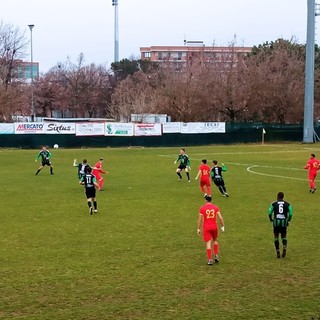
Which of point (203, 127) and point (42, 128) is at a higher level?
point (203, 127)

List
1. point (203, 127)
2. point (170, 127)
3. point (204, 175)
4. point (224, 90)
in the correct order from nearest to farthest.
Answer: point (204, 175)
point (170, 127)
point (203, 127)
point (224, 90)

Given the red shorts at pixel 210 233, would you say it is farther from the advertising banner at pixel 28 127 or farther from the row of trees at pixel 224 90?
the row of trees at pixel 224 90

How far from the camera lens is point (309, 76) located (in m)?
61.1

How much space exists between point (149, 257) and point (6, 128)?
4331 centimetres

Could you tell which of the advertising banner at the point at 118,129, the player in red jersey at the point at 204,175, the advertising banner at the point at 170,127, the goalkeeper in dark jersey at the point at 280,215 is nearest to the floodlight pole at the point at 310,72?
the advertising banner at the point at 170,127

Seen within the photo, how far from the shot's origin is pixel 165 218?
18719mm

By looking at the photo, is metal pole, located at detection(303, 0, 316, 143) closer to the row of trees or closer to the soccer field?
the row of trees

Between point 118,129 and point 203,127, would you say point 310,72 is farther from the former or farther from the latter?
point 118,129

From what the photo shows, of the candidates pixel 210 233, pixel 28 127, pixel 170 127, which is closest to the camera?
pixel 210 233

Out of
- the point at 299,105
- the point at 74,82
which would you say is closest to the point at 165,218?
the point at 299,105

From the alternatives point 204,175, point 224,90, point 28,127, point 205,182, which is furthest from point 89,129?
point 204,175

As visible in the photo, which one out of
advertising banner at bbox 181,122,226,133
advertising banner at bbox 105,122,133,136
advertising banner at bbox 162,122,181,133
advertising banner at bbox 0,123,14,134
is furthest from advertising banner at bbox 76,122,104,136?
advertising banner at bbox 181,122,226,133

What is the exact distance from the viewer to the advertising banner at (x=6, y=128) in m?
53.8

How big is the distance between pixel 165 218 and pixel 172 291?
7739 millimetres
